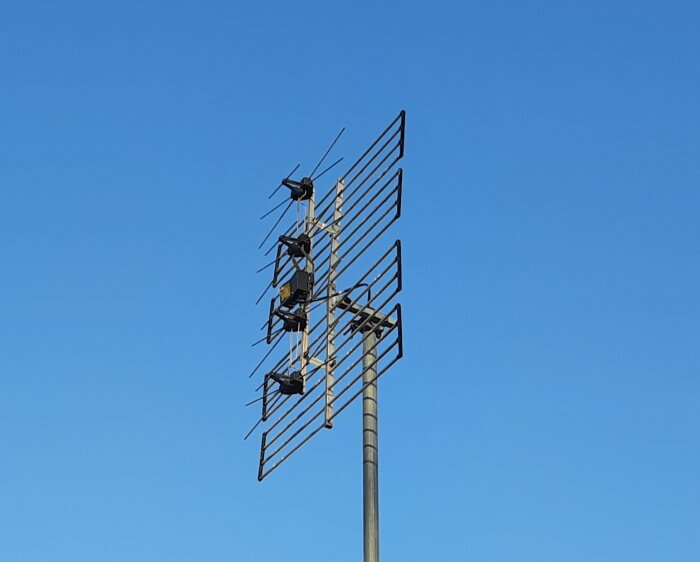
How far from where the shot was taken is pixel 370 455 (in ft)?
57.5

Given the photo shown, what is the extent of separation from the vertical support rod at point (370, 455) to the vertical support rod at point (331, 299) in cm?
60

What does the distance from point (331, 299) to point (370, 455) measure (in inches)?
122

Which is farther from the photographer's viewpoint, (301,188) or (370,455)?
(301,188)

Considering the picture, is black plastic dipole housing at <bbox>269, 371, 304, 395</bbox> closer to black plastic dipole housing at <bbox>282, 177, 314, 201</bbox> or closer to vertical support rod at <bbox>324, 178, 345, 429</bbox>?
vertical support rod at <bbox>324, 178, 345, 429</bbox>

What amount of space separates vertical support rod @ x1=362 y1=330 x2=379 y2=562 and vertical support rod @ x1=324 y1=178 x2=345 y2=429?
1.97 feet

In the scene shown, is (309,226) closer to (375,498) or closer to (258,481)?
(258,481)

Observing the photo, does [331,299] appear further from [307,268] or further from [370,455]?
[370,455]

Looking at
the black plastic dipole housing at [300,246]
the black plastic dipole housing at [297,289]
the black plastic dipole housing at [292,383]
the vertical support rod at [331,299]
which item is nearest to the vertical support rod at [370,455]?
the vertical support rod at [331,299]

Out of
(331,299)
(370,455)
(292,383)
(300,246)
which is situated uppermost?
(300,246)

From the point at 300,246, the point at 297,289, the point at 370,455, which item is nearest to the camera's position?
the point at 370,455

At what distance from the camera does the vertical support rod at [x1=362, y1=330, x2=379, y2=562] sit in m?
16.7

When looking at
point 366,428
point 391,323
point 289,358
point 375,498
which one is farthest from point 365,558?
point 289,358

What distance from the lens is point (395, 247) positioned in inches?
717

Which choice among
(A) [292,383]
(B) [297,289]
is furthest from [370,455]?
(B) [297,289]
